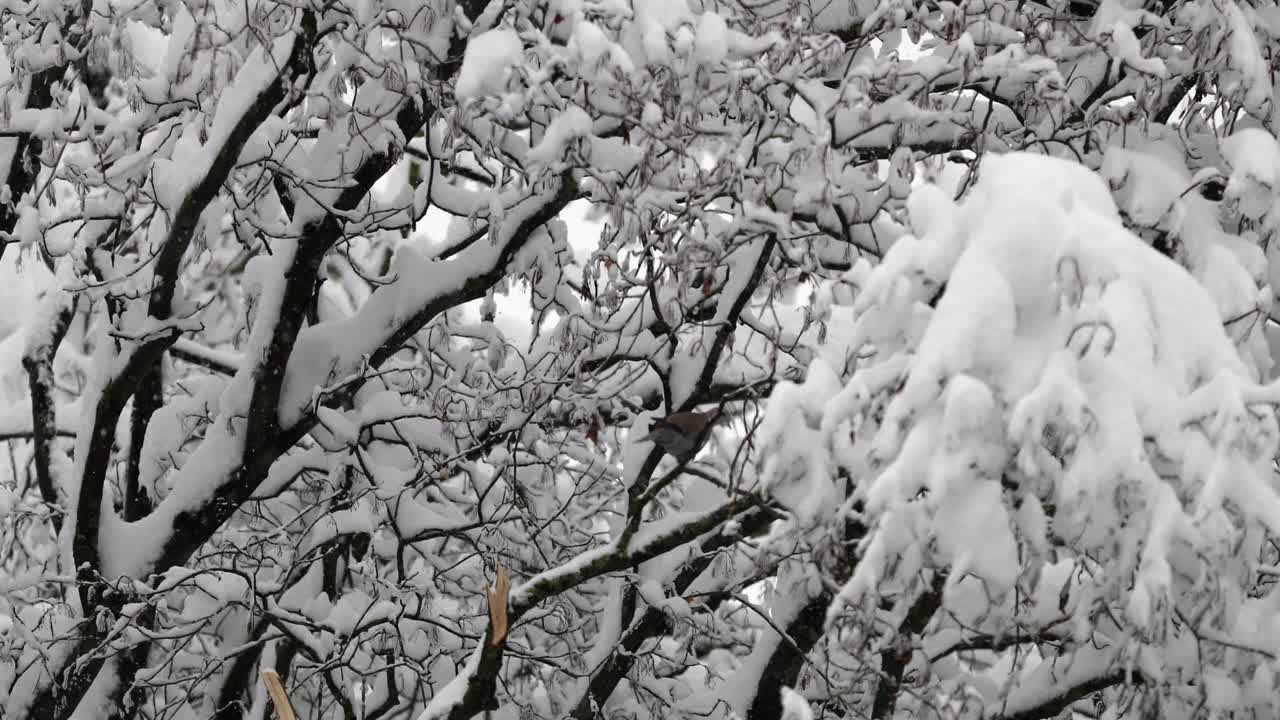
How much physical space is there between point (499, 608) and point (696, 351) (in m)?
1.53

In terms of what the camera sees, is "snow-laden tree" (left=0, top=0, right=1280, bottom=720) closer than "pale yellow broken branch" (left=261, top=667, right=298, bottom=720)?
Yes

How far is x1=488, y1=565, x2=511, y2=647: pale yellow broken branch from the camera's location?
10.5 ft

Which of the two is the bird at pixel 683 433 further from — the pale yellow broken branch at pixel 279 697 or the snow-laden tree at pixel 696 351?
the pale yellow broken branch at pixel 279 697

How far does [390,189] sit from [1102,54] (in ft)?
15.0

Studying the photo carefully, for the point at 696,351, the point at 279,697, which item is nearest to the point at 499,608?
the point at 279,697

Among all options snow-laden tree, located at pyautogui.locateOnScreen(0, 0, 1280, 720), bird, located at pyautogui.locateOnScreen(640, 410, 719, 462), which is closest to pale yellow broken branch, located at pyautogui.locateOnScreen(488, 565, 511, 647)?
snow-laden tree, located at pyautogui.locateOnScreen(0, 0, 1280, 720)

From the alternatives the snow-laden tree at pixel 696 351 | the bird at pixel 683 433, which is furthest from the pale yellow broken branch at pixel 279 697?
the bird at pixel 683 433

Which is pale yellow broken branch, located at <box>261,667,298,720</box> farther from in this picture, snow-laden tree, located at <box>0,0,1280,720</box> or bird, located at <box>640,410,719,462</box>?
bird, located at <box>640,410,719,462</box>

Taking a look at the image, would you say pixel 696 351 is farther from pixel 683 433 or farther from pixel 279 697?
pixel 279 697

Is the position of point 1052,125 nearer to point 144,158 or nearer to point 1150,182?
point 1150,182

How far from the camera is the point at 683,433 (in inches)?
127

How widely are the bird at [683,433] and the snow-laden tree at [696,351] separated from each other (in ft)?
0.35

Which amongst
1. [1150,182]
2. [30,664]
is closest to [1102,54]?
[1150,182]

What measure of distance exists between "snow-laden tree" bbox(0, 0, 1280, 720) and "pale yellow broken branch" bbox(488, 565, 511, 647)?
0.02 metres
